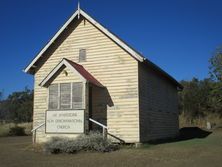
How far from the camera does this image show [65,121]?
18375 mm

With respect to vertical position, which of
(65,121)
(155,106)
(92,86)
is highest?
(92,86)

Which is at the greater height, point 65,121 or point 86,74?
point 86,74

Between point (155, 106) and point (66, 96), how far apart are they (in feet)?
22.8

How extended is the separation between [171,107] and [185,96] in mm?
28289

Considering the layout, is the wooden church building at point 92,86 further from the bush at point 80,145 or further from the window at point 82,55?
the bush at point 80,145

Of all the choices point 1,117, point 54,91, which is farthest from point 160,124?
point 1,117

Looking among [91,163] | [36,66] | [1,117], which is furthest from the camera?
[1,117]

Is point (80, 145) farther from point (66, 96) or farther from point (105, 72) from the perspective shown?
point (105, 72)

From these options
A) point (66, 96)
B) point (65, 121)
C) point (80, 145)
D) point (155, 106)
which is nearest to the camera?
point (80, 145)

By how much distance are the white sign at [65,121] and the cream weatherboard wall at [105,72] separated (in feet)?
1.96

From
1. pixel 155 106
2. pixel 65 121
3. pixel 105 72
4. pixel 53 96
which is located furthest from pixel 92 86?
pixel 155 106

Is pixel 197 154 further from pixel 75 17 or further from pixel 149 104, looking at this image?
pixel 75 17

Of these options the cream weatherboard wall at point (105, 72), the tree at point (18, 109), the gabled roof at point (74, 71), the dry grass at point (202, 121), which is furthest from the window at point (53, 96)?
the tree at point (18, 109)

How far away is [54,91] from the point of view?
19375mm
